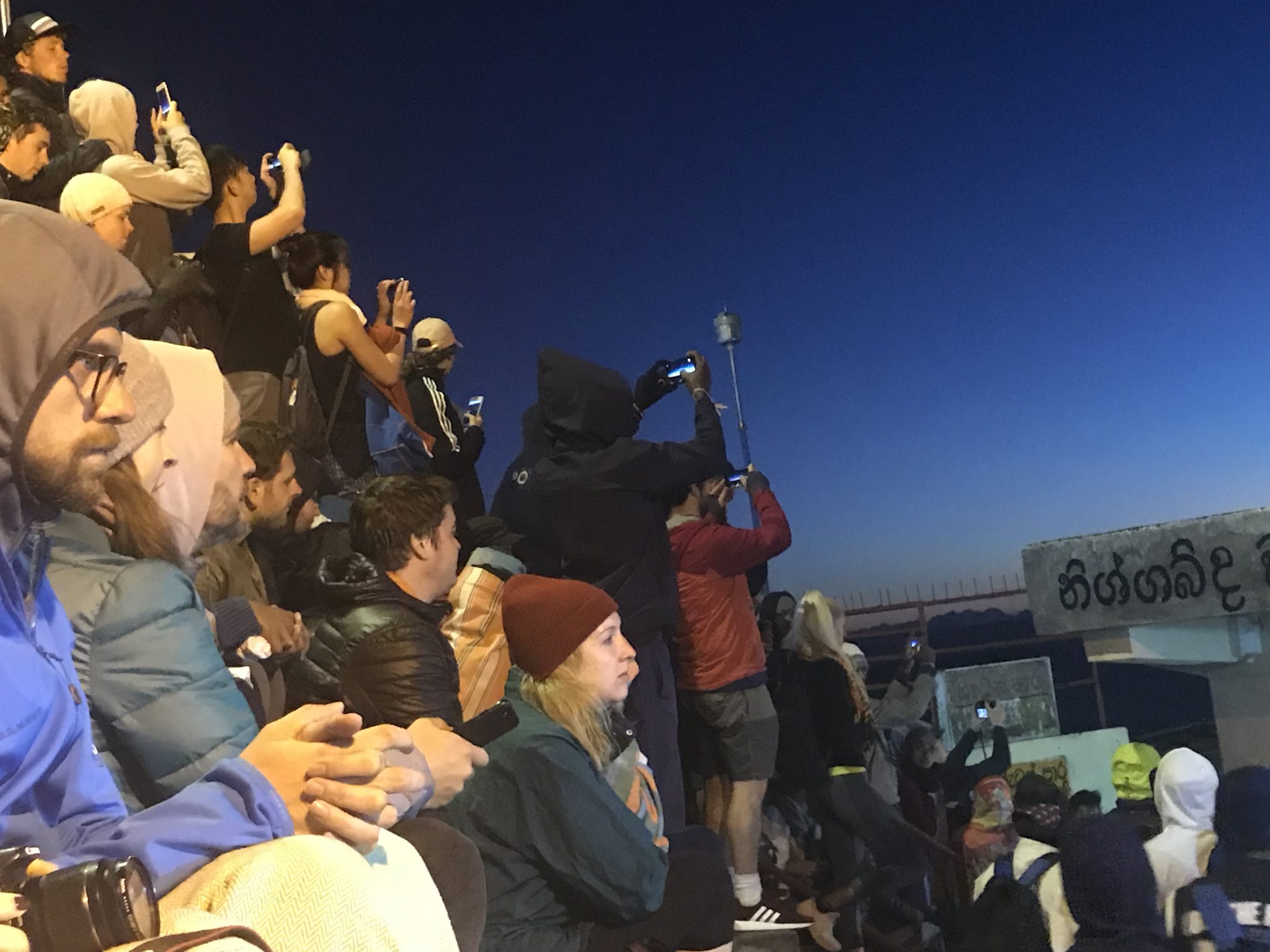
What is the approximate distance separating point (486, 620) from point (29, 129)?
2.26m

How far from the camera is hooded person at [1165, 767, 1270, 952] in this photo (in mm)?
→ 3391

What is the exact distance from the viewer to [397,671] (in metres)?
2.75

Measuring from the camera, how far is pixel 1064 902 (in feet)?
12.3

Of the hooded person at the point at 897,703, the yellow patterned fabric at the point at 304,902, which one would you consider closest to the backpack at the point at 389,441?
the hooded person at the point at 897,703

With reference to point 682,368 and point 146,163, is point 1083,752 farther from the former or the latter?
point 146,163

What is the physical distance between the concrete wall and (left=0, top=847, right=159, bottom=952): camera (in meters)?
8.24

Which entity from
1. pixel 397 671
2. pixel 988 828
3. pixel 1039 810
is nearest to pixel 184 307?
pixel 397 671

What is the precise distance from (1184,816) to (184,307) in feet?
11.6

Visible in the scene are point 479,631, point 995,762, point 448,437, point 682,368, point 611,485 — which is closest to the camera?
point 479,631

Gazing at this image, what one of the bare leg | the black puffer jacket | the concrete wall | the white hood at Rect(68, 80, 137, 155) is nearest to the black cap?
the white hood at Rect(68, 80, 137, 155)

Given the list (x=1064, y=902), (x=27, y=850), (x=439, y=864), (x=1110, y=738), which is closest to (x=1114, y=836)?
(x=1064, y=902)

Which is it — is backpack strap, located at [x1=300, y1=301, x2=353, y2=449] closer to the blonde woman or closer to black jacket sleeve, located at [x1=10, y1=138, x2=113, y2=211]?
black jacket sleeve, located at [x1=10, y1=138, x2=113, y2=211]

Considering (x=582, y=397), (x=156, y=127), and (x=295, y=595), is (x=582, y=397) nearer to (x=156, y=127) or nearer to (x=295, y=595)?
(x=295, y=595)

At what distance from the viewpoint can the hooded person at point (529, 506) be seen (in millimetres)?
4242
